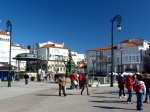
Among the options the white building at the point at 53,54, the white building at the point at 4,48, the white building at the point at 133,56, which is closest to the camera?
the white building at the point at 133,56

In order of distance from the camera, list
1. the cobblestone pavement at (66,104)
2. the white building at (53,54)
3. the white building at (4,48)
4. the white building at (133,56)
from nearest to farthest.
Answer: the cobblestone pavement at (66,104)
the white building at (133,56)
the white building at (4,48)
the white building at (53,54)

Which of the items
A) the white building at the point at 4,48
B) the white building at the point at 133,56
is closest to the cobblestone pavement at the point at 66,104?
the white building at the point at 133,56

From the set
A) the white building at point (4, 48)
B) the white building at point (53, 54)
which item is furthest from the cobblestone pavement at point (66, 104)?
the white building at point (53, 54)

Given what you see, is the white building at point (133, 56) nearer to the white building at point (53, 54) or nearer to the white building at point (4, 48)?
the white building at point (4, 48)

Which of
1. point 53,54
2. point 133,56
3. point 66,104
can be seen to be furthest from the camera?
point 53,54

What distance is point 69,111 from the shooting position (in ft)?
38.3

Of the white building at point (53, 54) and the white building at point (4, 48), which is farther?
the white building at point (53, 54)

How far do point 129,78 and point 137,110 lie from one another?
10.9 ft

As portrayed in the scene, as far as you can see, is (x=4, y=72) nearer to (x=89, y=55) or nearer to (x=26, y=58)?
(x=26, y=58)

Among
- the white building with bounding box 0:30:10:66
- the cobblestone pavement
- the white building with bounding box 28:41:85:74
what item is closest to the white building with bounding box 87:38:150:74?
the white building with bounding box 0:30:10:66

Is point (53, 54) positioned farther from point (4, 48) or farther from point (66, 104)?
point (66, 104)

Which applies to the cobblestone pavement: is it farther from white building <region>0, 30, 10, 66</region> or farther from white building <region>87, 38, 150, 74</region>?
white building <region>0, 30, 10, 66</region>

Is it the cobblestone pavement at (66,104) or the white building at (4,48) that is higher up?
the white building at (4,48)

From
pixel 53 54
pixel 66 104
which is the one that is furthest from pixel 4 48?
pixel 66 104
